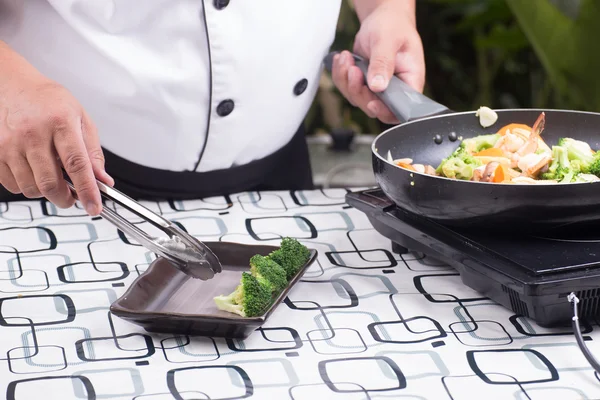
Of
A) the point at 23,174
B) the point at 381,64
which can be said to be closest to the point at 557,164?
the point at 381,64

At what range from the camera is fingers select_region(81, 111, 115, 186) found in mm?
1120

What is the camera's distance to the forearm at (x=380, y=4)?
180 centimetres

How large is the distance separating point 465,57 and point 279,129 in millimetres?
2504

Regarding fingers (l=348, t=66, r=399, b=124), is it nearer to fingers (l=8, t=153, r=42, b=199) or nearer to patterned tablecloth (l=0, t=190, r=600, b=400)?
patterned tablecloth (l=0, t=190, r=600, b=400)

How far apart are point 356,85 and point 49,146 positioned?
79 cm

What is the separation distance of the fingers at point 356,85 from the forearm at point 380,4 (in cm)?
19

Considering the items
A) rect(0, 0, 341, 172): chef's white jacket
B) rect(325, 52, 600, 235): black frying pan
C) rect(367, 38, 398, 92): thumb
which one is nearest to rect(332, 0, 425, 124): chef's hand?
rect(367, 38, 398, 92): thumb

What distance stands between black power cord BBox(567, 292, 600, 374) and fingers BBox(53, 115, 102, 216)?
0.66 metres

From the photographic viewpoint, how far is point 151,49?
1511 millimetres

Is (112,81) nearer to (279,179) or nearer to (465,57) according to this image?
(279,179)

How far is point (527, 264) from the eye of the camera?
103 cm

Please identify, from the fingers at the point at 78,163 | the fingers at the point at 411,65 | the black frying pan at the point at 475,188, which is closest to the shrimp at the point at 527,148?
the black frying pan at the point at 475,188

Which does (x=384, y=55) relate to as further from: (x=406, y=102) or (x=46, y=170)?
(x=46, y=170)

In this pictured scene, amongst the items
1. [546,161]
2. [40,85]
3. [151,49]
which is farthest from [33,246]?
[546,161]
